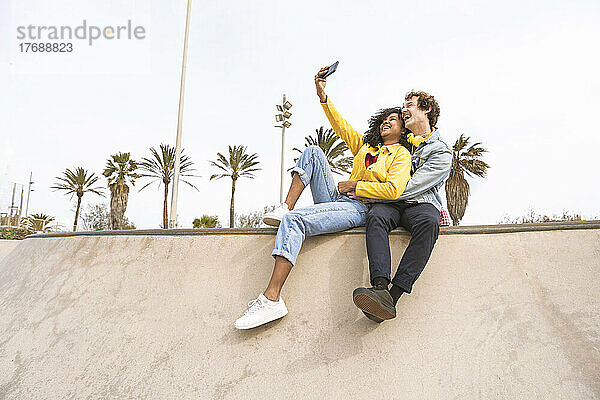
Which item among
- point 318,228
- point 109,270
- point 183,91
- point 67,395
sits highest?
point 183,91

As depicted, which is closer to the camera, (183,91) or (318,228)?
(318,228)

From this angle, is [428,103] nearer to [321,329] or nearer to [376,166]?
[376,166]

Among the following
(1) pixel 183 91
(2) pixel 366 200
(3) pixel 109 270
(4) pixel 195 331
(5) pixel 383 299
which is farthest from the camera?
(1) pixel 183 91

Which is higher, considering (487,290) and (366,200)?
(366,200)

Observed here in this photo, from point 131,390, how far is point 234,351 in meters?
0.75

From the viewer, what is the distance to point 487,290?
340 cm

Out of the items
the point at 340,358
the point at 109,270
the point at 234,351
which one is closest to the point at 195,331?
the point at 234,351

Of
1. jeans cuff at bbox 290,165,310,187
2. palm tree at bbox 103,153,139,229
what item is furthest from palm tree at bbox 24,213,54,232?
jeans cuff at bbox 290,165,310,187

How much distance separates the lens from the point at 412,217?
11.9 feet

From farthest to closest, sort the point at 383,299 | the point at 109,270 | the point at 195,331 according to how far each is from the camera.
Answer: the point at 109,270 → the point at 195,331 → the point at 383,299

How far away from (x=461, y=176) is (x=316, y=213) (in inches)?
949

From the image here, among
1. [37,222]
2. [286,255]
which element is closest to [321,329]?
[286,255]

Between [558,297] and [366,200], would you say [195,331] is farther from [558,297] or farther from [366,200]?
[558,297]

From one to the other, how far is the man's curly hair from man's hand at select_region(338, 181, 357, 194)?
1.72 feet
